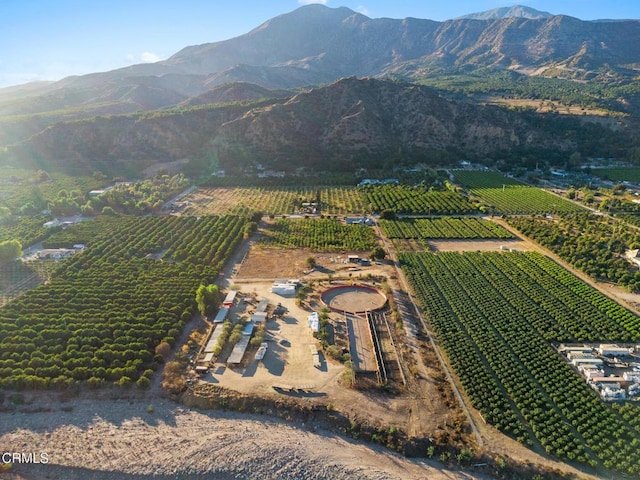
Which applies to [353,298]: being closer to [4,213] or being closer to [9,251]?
[9,251]

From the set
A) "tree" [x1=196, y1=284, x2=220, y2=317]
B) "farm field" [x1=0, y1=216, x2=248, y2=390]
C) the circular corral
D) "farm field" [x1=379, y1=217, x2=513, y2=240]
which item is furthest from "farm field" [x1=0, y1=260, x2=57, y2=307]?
"farm field" [x1=379, y1=217, x2=513, y2=240]

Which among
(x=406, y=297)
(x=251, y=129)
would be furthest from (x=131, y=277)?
(x=251, y=129)

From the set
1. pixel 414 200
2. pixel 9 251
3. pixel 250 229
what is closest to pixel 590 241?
pixel 414 200

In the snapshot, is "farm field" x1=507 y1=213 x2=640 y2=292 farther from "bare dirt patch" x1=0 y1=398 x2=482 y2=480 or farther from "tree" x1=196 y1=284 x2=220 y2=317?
"tree" x1=196 y1=284 x2=220 y2=317

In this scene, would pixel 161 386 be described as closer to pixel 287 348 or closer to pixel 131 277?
pixel 287 348

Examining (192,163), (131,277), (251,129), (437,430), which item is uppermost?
(251,129)
